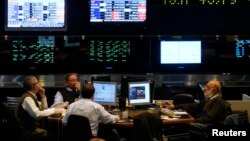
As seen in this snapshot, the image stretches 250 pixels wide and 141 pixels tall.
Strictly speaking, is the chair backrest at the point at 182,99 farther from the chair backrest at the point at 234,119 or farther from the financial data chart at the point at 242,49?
the financial data chart at the point at 242,49

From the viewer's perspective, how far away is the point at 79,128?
7.72 meters

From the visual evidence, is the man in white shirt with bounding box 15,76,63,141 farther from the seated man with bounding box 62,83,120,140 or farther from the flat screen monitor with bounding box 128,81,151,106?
the flat screen monitor with bounding box 128,81,151,106

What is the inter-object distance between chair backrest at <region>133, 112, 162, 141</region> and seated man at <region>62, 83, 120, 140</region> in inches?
19.9

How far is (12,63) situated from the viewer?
1180 cm

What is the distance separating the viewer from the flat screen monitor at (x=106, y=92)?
9.33m

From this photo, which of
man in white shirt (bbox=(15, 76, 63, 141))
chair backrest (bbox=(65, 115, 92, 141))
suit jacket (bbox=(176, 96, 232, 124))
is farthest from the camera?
suit jacket (bbox=(176, 96, 232, 124))

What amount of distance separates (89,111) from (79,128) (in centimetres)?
38

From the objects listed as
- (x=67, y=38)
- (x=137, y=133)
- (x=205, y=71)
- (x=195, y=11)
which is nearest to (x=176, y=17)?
(x=195, y=11)

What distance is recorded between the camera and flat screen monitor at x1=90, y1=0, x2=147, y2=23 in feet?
38.8

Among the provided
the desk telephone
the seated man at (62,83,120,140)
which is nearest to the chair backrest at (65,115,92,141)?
the seated man at (62,83,120,140)

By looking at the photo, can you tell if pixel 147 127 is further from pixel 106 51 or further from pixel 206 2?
pixel 206 2

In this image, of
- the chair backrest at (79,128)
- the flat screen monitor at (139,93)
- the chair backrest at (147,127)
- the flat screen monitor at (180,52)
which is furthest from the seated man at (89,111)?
the flat screen monitor at (180,52)

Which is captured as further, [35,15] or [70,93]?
[35,15]

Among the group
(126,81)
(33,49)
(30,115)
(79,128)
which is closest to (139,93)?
(126,81)
